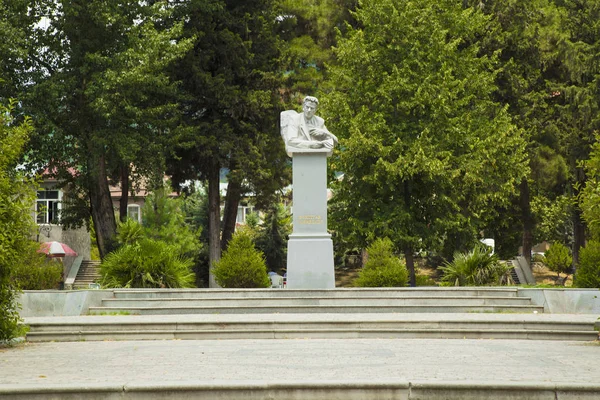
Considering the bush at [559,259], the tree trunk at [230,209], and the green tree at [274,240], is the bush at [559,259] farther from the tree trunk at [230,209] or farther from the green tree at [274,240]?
the tree trunk at [230,209]

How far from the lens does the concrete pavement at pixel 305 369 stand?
889 cm

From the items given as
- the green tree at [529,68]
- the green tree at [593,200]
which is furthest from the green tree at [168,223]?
the green tree at [593,200]

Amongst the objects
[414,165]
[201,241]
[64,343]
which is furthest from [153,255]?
[201,241]

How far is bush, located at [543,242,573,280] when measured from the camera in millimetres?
49531

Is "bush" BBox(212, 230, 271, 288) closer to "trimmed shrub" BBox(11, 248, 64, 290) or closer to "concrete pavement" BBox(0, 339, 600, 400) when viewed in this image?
"trimmed shrub" BBox(11, 248, 64, 290)

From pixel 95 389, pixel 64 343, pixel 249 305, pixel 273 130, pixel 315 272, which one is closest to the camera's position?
pixel 95 389

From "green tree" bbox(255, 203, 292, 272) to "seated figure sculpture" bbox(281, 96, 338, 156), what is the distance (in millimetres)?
25026

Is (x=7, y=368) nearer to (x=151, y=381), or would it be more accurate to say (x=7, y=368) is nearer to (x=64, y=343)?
(x=151, y=381)

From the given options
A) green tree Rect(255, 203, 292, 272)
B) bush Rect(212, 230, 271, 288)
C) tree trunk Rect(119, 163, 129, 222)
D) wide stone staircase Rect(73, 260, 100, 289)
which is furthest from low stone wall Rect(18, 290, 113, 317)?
green tree Rect(255, 203, 292, 272)

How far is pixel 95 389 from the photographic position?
8891 mm

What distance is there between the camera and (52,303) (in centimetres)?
1894

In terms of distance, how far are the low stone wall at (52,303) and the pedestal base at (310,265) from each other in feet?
16.8

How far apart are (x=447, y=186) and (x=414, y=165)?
2.51 metres

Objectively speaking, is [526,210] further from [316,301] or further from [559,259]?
[316,301]
